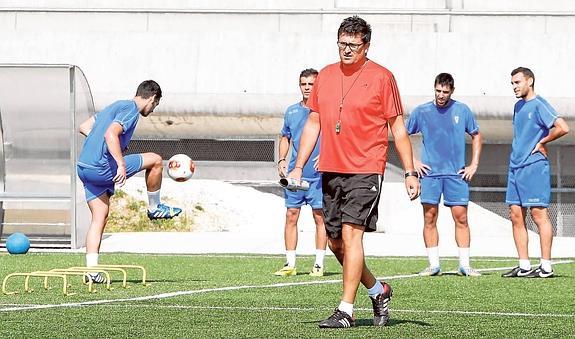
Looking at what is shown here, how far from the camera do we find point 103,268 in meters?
11.6

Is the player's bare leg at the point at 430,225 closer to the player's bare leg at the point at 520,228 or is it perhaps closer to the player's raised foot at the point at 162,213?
the player's bare leg at the point at 520,228

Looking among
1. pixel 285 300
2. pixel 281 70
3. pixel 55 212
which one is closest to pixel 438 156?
pixel 285 300

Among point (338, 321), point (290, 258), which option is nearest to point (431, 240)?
point (290, 258)

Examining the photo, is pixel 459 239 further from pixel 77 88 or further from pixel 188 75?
pixel 188 75

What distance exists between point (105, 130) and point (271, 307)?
3.48 metres

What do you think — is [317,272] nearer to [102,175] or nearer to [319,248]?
[319,248]

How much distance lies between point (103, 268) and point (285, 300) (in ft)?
7.51

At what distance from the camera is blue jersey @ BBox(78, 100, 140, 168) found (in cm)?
1192

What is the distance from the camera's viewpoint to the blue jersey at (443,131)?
1386 centimetres

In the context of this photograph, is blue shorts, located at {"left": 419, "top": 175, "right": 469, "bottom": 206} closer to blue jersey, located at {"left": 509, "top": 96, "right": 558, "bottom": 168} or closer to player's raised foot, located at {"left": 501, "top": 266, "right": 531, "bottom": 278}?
blue jersey, located at {"left": 509, "top": 96, "right": 558, "bottom": 168}

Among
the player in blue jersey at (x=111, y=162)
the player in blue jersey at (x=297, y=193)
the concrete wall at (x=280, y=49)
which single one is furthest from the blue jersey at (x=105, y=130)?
the concrete wall at (x=280, y=49)

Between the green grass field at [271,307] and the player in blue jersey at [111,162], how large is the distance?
623mm

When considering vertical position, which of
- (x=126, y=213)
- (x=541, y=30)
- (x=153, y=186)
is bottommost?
(x=126, y=213)

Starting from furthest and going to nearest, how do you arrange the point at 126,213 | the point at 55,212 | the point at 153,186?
the point at 126,213, the point at 55,212, the point at 153,186
